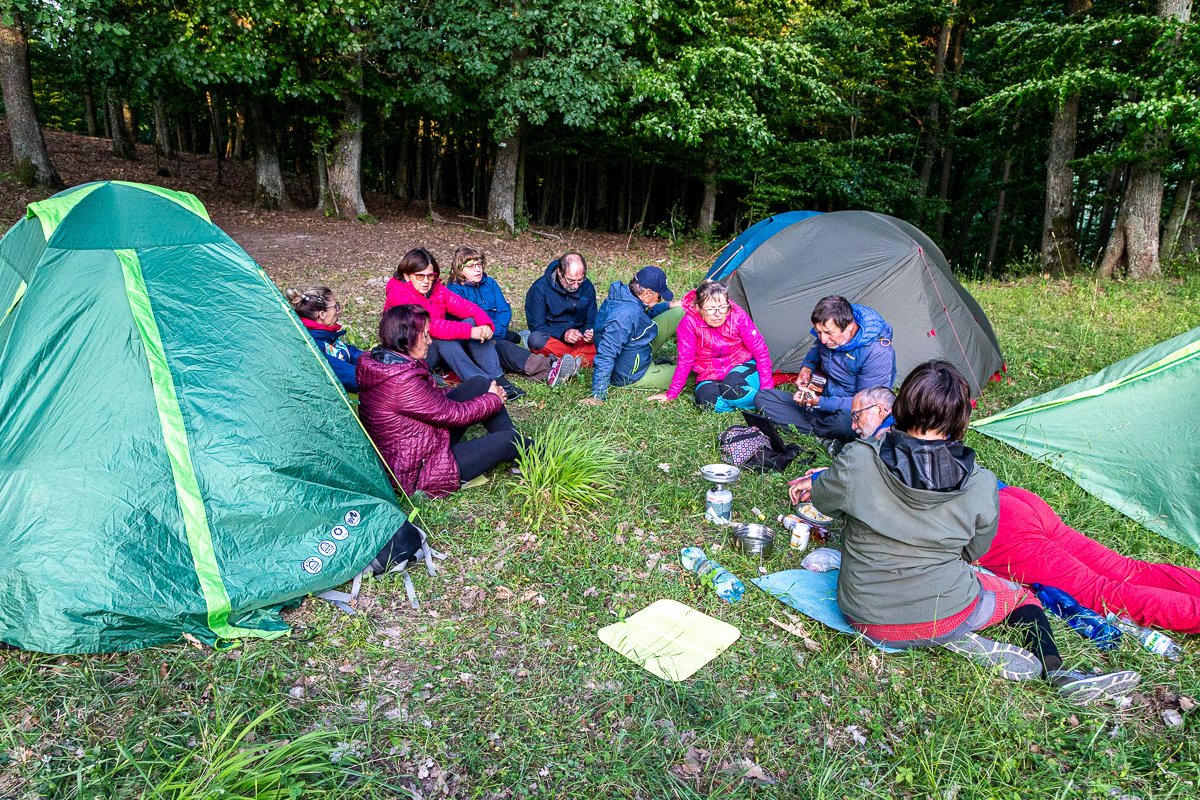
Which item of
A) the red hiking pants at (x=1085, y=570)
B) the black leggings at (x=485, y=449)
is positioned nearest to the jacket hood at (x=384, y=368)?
the black leggings at (x=485, y=449)

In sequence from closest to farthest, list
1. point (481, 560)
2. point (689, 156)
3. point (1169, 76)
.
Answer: point (481, 560) → point (1169, 76) → point (689, 156)

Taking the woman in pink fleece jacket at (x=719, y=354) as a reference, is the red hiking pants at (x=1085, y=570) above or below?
below

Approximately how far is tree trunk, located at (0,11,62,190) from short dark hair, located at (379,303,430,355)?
9.79 metres

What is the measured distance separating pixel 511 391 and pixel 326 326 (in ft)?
4.84

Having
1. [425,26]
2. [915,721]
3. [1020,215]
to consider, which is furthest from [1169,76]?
[1020,215]

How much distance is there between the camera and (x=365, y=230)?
11.7 metres

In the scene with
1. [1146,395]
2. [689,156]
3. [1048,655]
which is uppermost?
[689,156]

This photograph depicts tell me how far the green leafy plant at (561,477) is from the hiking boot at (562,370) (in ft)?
5.91

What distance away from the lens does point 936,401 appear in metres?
2.60

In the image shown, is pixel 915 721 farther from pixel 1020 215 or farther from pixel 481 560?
pixel 1020 215

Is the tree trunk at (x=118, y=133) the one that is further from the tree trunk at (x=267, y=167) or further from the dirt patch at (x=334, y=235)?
the tree trunk at (x=267, y=167)

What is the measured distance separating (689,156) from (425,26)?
7218mm

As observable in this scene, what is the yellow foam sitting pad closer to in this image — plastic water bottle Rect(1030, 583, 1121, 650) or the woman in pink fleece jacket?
plastic water bottle Rect(1030, 583, 1121, 650)

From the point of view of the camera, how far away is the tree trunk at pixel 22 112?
31.6ft
